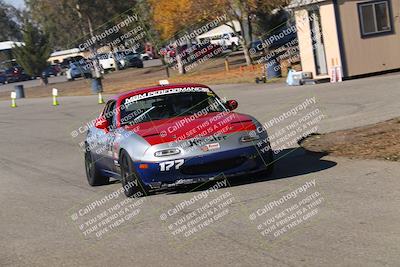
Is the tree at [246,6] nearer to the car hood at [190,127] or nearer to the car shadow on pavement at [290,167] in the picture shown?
the car shadow on pavement at [290,167]

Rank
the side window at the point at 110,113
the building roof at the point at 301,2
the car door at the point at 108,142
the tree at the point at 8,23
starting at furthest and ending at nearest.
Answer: the tree at the point at 8,23 → the building roof at the point at 301,2 → the side window at the point at 110,113 → the car door at the point at 108,142

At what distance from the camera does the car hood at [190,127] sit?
9.39m

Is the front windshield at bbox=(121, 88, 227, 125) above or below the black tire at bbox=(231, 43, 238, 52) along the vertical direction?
above

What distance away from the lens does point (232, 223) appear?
24.8 feet

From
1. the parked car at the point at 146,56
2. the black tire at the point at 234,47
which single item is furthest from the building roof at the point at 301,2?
the parked car at the point at 146,56

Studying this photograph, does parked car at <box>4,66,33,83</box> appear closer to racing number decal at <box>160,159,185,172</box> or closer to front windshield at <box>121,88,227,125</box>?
front windshield at <box>121,88,227,125</box>

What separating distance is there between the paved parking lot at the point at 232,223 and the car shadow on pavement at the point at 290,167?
17 millimetres

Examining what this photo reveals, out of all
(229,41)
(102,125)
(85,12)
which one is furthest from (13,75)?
(102,125)

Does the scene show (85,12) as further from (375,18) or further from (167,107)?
(167,107)

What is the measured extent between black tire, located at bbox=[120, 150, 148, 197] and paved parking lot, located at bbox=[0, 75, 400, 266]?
193mm

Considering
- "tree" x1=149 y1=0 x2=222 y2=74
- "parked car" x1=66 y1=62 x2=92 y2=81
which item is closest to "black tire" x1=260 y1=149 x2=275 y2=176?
"tree" x1=149 y1=0 x2=222 y2=74

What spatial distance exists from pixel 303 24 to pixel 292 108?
7794mm

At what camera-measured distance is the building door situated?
26416mm

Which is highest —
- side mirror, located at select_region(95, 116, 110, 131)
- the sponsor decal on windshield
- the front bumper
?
the sponsor decal on windshield
